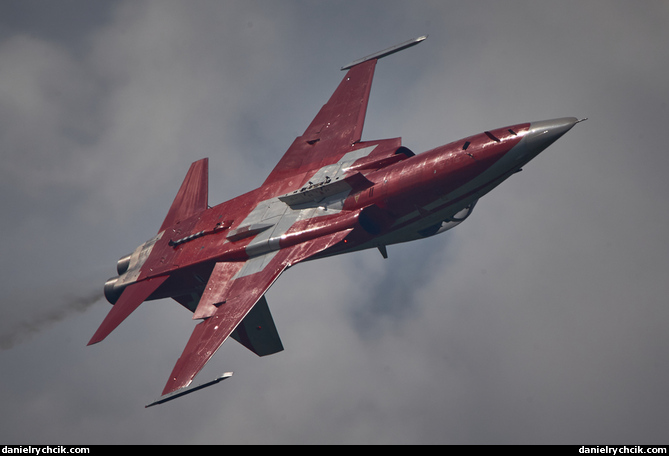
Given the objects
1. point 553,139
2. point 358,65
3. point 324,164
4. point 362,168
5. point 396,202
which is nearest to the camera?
point 553,139

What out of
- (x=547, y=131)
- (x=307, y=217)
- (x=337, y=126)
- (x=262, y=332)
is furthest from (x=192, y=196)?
(x=547, y=131)

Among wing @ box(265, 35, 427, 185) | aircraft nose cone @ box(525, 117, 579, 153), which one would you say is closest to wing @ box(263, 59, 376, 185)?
wing @ box(265, 35, 427, 185)

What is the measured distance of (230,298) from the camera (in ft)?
112

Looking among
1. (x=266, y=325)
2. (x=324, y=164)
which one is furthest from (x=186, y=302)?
(x=324, y=164)

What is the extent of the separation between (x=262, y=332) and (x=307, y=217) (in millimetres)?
7687

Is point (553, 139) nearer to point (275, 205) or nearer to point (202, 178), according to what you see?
point (275, 205)

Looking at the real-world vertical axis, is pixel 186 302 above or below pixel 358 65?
below

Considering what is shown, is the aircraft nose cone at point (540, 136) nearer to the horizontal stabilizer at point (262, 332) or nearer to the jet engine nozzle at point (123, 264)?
the horizontal stabilizer at point (262, 332)

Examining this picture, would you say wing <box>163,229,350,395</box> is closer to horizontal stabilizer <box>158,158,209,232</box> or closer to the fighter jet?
the fighter jet

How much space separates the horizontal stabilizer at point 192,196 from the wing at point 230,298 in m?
8.34

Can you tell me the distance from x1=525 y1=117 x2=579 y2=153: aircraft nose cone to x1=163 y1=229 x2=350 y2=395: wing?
927 centimetres

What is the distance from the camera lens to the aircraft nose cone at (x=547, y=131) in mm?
30406

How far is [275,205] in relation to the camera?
121 feet

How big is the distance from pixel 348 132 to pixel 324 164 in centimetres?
312
